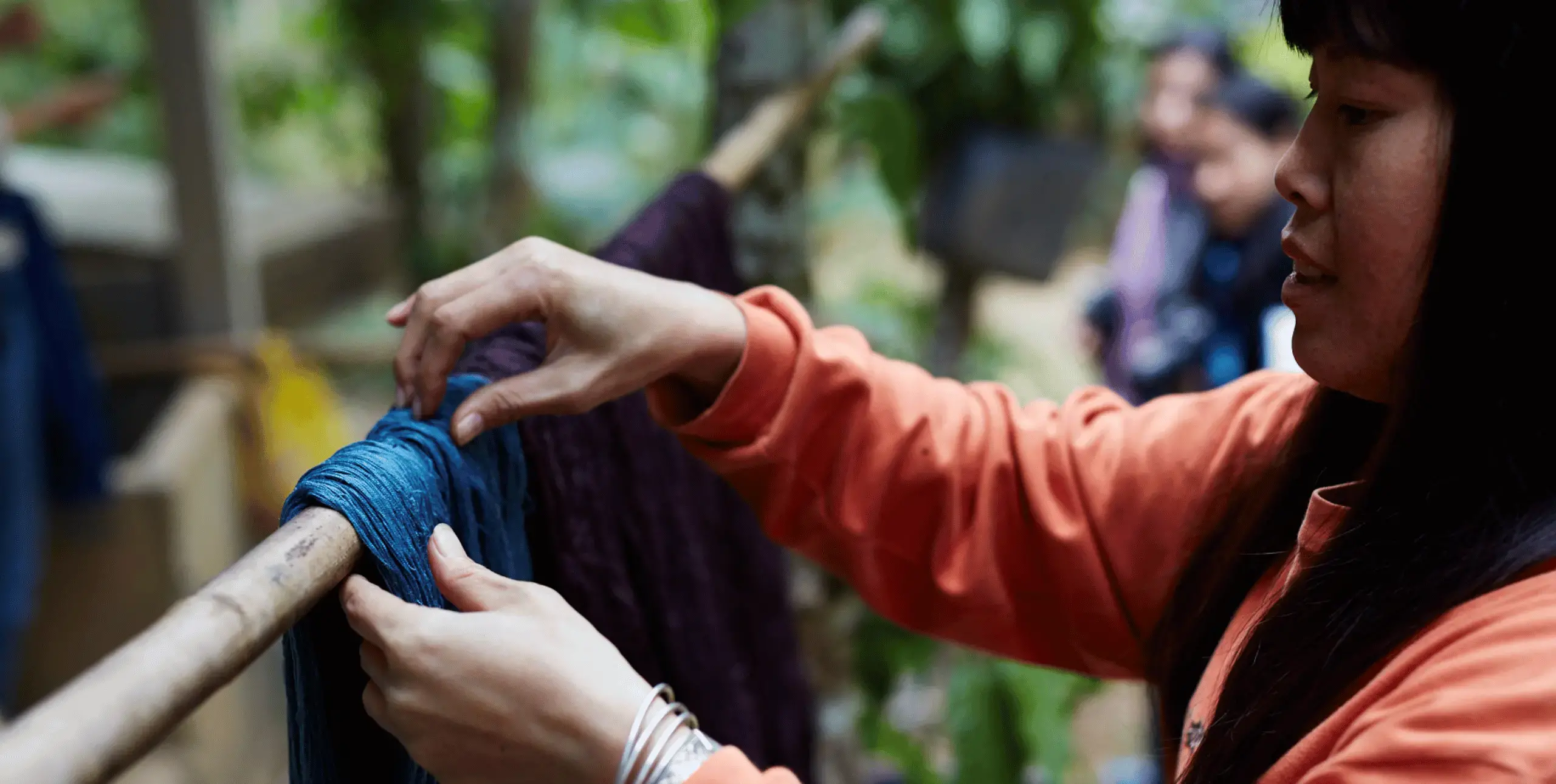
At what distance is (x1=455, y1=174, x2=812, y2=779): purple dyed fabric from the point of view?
2.33ft

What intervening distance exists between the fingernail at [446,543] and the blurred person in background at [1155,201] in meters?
1.54

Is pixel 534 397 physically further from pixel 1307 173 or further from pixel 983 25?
pixel 983 25

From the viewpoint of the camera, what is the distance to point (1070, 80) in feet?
6.08

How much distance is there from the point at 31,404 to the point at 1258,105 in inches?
84.7

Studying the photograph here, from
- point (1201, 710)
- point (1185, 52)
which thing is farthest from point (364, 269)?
point (1201, 710)

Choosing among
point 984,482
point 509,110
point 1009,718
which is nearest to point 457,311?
point 984,482

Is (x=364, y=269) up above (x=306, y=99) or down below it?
below

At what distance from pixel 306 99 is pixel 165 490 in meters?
3.27

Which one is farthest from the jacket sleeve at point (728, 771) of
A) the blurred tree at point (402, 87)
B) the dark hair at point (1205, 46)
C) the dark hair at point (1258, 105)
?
the blurred tree at point (402, 87)

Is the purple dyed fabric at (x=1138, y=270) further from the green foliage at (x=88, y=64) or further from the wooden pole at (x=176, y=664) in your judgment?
the green foliage at (x=88, y=64)

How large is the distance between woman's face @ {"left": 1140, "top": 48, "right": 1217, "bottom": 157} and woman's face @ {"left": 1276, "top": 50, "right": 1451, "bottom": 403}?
149cm

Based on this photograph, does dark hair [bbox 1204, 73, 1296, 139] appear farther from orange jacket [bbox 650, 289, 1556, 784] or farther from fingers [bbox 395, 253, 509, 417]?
fingers [bbox 395, 253, 509, 417]

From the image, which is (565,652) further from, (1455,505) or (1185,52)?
(1185,52)

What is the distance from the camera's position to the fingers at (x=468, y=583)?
1.57 ft
